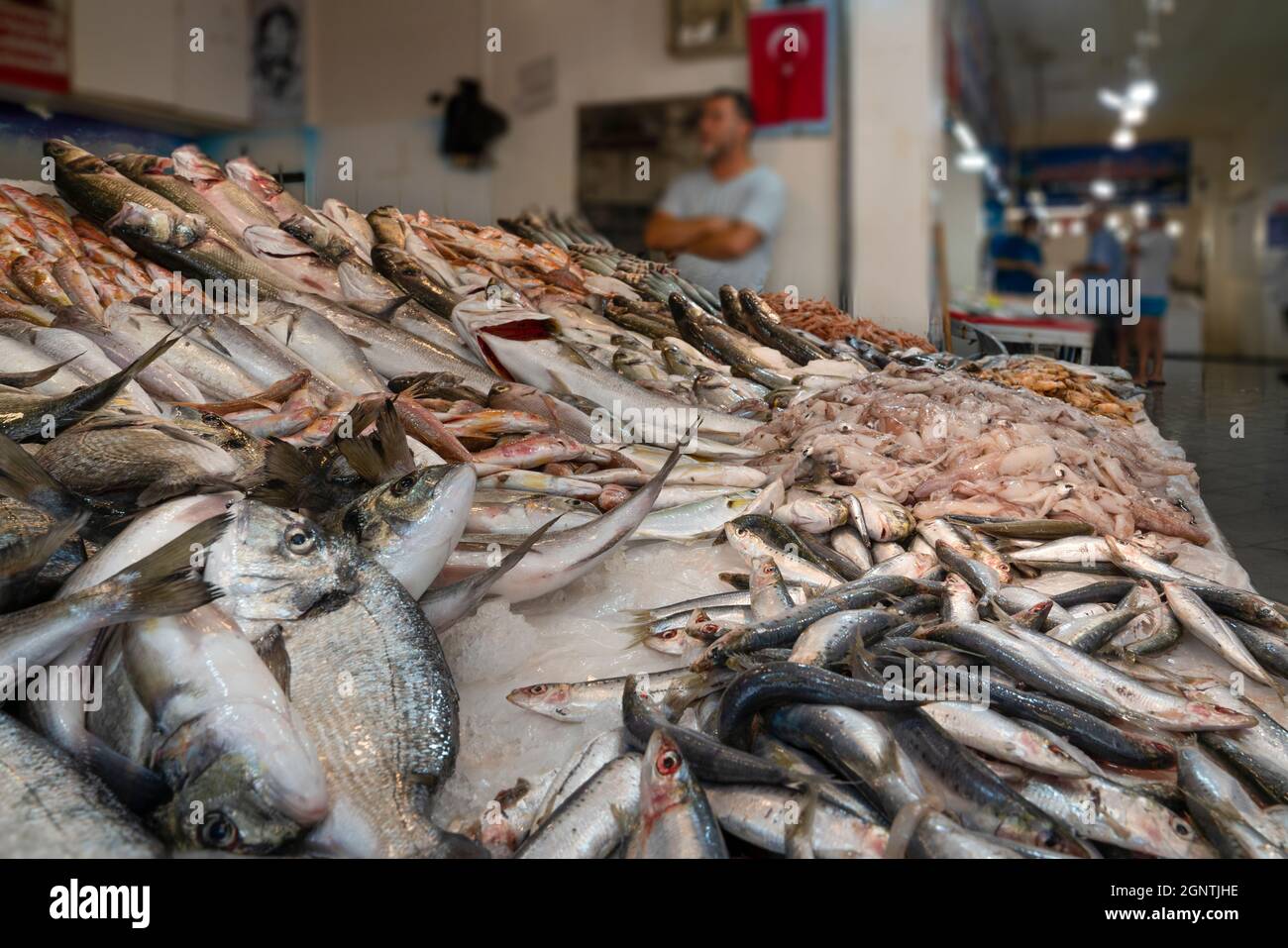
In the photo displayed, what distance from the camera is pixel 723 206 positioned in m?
3.09

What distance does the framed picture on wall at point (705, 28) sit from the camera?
3.01 meters

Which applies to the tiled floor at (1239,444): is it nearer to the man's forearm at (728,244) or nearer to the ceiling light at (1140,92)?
the ceiling light at (1140,92)

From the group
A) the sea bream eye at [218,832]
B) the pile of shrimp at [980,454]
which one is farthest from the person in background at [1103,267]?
the sea bream eye at [218,832]

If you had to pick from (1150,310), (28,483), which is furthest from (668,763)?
(1150,310)

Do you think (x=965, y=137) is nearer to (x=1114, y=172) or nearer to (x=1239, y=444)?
(x=1114, y=172)

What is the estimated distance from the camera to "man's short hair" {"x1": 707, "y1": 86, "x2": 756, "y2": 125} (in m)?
3.05

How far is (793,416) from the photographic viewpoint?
3.87 meters

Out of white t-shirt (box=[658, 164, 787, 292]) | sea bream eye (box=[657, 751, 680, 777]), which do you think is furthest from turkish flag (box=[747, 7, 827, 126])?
sea bream eye (box=[657, 751, 680, 777])

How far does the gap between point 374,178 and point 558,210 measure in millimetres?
637

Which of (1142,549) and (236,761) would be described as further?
(1142,549)

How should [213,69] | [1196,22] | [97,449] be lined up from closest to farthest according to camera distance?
[97,449], [213,69], [1196,22]

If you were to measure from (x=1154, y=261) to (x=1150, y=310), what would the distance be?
0.17m
